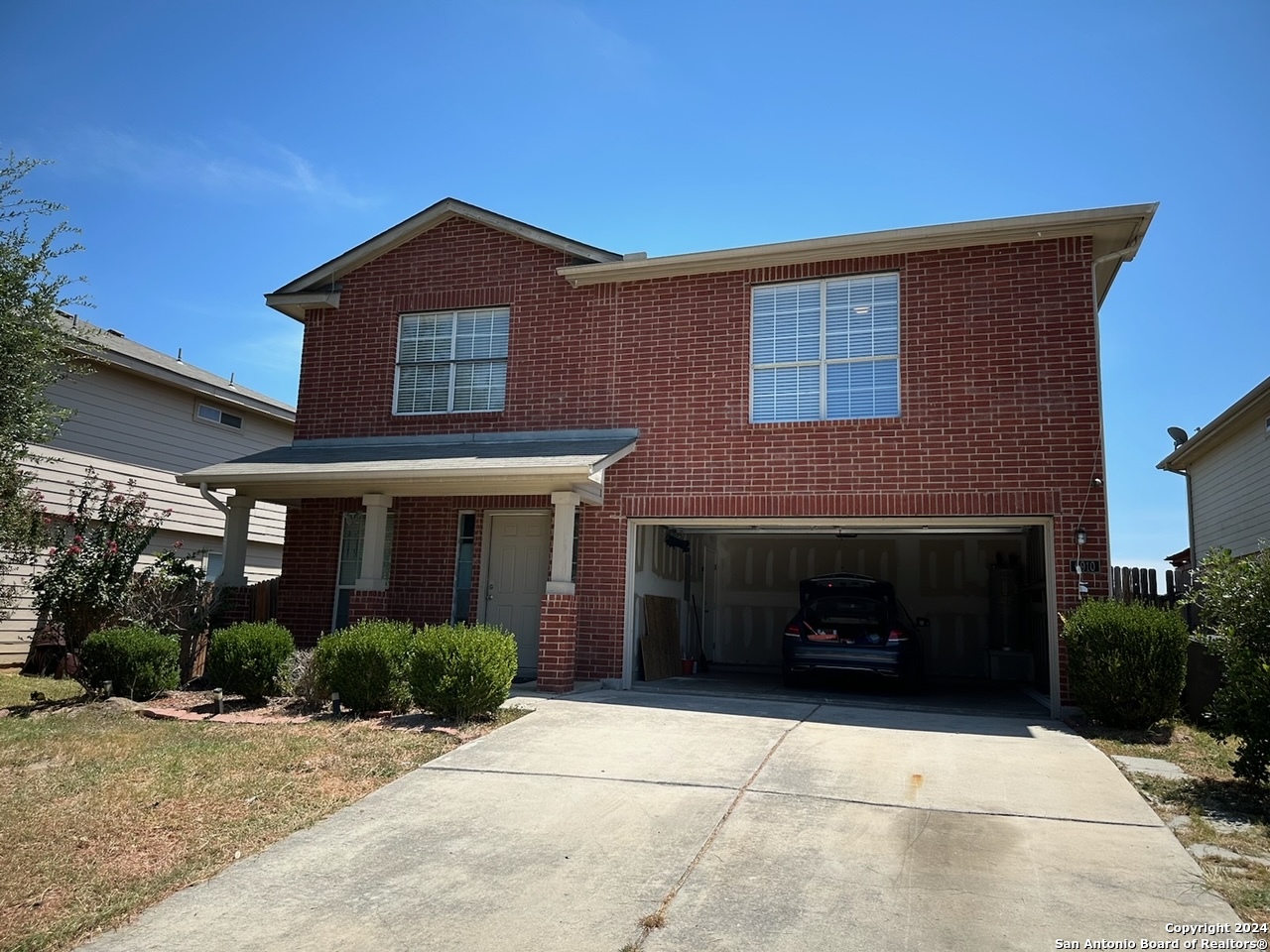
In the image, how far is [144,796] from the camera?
20.6ft

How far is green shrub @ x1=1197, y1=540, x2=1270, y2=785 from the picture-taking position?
6.32 m

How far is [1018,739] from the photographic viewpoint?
8500 mm

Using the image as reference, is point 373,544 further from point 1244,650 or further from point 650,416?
point 1244,650

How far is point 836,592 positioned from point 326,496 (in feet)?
25.0

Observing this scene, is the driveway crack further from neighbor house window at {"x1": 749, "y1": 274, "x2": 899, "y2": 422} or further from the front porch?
neighbor house window at {"x1": 749, "y1": 274, "x2": 899, "y2": 422}

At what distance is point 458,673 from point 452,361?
21.3ft

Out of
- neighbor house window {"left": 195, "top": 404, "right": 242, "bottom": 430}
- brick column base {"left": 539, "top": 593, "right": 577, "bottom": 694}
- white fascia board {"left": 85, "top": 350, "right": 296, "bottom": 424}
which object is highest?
white fascia board {"left": 85, "top": 350, "right": 296, "bottom": 424}

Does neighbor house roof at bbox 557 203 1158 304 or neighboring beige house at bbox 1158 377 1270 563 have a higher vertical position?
neighbor house roof at bbox 557 203 1158 304

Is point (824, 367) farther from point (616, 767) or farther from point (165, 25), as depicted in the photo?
point (165, 25)

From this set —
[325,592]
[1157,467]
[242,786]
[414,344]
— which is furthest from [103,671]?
[1157,467]

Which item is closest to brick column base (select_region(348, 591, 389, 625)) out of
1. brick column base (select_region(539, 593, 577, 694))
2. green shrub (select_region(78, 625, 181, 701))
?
green shrub (select_region(78, 625, 181, 701))

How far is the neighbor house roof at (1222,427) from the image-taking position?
1396cm

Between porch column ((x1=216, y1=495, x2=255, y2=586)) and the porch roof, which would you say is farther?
porch column ((x1=216, y1=495, x2=255, y2=586))

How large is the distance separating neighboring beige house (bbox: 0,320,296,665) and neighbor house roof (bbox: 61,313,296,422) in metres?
0.02
